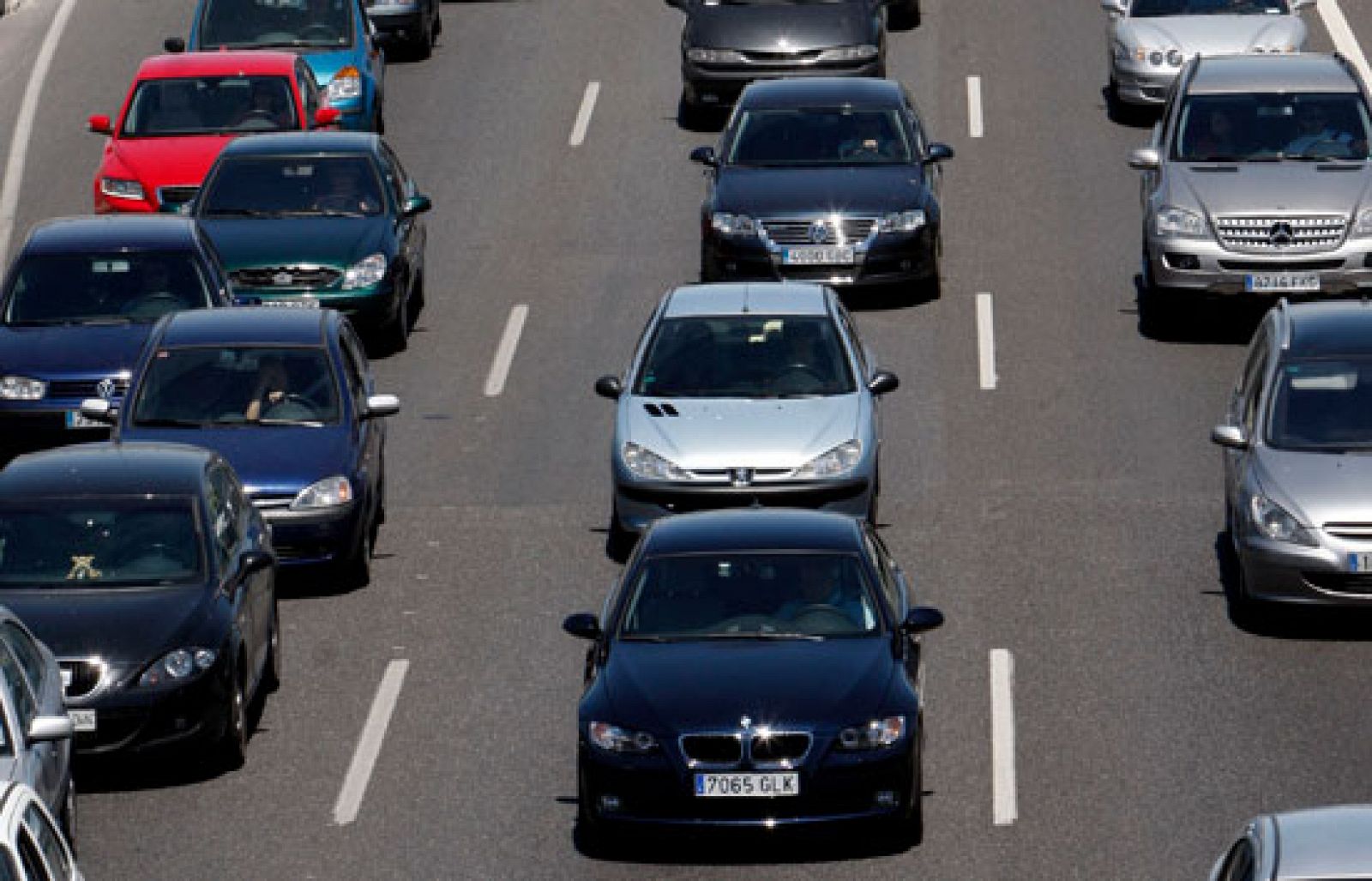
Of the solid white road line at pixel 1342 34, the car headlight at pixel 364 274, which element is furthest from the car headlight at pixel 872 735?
the solid white road line at pixel 1342 34

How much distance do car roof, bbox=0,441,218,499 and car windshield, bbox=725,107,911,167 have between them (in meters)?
10.7

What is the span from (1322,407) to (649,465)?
413 centimetres

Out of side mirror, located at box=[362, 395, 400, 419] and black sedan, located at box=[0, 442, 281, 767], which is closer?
black sedan, located at box=[0, 442, 281, 767]

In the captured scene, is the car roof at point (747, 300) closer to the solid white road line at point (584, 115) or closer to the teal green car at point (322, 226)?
the teal green car at point (322, 226)

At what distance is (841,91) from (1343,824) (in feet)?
64.6

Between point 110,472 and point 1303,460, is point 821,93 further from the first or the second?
point 110,472

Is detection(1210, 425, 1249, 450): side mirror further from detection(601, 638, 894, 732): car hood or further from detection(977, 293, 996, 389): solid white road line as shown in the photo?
detection(977, 293, 996, 389): solid white road line

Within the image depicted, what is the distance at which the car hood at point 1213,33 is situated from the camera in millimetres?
34625

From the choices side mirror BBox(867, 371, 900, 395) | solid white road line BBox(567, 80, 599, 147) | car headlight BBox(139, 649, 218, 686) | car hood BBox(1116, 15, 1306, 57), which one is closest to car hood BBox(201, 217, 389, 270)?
side mirror BBox(867, 371, 900, 395)

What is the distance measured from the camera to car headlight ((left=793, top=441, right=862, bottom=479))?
21.7 metres

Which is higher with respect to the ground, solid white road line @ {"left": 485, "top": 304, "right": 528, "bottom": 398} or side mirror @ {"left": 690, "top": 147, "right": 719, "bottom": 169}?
side mirror @ {"left": 690, "top": 147, "right": 719, "bottom": 169}

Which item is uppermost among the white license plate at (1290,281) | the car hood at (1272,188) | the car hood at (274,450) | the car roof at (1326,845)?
the car roof at (1326,845)

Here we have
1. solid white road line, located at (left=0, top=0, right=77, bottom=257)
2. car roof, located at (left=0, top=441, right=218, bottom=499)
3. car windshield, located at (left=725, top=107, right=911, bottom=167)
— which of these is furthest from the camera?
Answer: solid white road line, located at (left=0, top=0, right=77, bottom=257)

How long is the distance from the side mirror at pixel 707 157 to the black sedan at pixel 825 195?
0.02 metres
